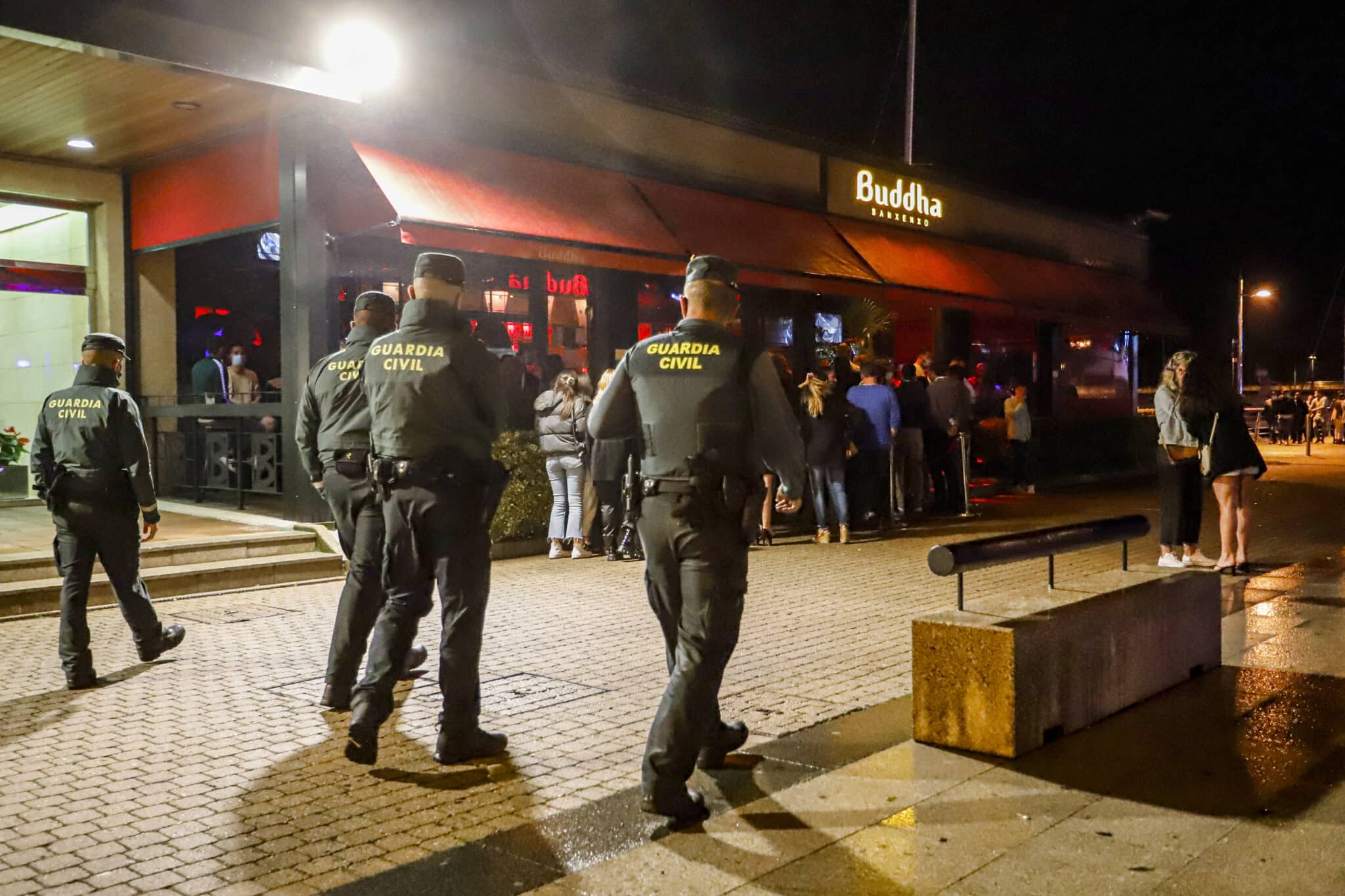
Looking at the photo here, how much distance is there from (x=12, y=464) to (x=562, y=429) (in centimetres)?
720

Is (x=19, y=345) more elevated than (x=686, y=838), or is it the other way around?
(x=19, y=345)

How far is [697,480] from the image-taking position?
4094 millimetres

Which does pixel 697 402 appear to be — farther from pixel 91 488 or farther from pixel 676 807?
pixel 91 488

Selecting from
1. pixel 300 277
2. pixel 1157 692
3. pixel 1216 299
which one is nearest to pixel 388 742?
pixel 1157 692

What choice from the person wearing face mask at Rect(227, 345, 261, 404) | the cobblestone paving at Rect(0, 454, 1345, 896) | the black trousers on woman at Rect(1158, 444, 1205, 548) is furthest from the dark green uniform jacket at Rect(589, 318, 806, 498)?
the person wearing face mask at Rect(227, 345, 261, 404)

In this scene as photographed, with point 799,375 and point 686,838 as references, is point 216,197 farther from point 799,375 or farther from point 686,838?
point 686,838

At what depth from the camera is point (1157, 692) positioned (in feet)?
18.8

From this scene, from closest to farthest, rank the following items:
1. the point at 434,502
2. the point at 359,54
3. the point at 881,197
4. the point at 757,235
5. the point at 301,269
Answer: the point at 434,502 < the point at 359,54 < the point at 301,269 < the point at 757,235 < the point at 881,197

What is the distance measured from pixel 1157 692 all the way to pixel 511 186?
8.95 m

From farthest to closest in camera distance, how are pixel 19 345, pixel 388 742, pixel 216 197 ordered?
pixel 19 345 < pixel 216 197 < pixel 388 742

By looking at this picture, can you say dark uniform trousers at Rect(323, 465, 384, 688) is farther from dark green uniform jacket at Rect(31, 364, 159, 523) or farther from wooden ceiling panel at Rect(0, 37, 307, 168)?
wooden ceiling panel at Rect(0, 37, 307, 168)

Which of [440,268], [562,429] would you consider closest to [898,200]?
[562,429]

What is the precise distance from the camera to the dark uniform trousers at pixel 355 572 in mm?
5438

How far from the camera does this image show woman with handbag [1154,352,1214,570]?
954 cm
